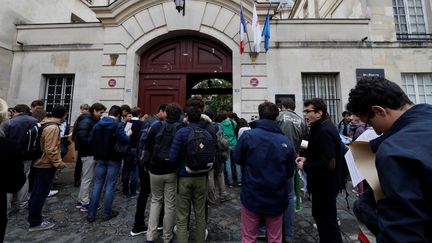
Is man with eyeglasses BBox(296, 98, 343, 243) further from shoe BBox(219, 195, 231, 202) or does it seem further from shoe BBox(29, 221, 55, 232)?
shoe BBox(29, 221, 55, 232)

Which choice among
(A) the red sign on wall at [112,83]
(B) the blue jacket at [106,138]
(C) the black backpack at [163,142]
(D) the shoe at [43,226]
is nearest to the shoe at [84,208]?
(D) the shoe at [43,226]

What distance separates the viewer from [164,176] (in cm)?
318

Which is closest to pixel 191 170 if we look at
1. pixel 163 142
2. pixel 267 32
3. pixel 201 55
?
pixel 163 142

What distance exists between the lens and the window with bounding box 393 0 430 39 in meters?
9.03

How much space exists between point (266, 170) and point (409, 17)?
35.1 ft

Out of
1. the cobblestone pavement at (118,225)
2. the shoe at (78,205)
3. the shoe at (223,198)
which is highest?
Result: the shoe at (223,198)

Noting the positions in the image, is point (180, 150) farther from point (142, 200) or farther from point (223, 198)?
point (223, 198)

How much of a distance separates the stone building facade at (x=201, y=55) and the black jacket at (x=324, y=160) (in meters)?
5.07

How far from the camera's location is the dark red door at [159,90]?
337 inches

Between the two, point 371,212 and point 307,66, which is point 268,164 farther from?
point 307,66

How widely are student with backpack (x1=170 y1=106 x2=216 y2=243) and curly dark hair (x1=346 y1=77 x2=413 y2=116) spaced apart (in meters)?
1.86

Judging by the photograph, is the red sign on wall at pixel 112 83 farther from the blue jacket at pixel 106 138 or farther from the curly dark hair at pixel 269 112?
the curly dark hair at pixel 269 112

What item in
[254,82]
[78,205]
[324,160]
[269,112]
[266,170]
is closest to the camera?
[266,170]

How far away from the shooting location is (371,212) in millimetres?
1213
